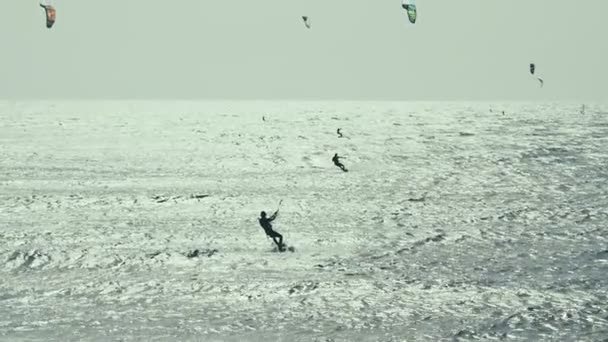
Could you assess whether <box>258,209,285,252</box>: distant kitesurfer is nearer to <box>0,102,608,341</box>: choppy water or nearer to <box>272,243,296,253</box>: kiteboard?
<box>272,243,296,253</box>: kiteboard

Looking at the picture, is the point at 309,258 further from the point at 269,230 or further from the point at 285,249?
the point at 269,230

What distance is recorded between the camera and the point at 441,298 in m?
22.8

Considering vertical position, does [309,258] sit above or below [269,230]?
below

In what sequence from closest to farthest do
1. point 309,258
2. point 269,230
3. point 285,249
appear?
point 309,258, point 269,230, point 285,249

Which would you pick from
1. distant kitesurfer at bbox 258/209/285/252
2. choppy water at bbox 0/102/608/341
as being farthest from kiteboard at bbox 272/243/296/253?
choppy water at bbox 0/102/608/341

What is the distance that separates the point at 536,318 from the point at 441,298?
123 inches

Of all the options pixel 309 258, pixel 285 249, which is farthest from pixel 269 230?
pixel 309 258

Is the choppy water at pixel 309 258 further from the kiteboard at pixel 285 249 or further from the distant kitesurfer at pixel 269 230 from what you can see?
the distant kitesurfer at pixel 269 230

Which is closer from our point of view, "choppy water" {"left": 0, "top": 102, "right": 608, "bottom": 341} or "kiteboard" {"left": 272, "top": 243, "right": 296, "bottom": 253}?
"choppy water" {"left": 0, "top": 102, "right": 608, "bottom": 341}

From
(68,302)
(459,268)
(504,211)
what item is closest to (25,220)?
(68,302)

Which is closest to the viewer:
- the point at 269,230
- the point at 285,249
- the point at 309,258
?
the point at 309,258

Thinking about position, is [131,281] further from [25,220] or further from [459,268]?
[25,220]

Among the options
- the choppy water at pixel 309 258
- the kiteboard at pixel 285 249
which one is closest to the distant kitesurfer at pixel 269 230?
the kiteboard at pixel 285 249

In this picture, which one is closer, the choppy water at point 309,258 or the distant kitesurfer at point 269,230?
the choppy water at point 309,258
